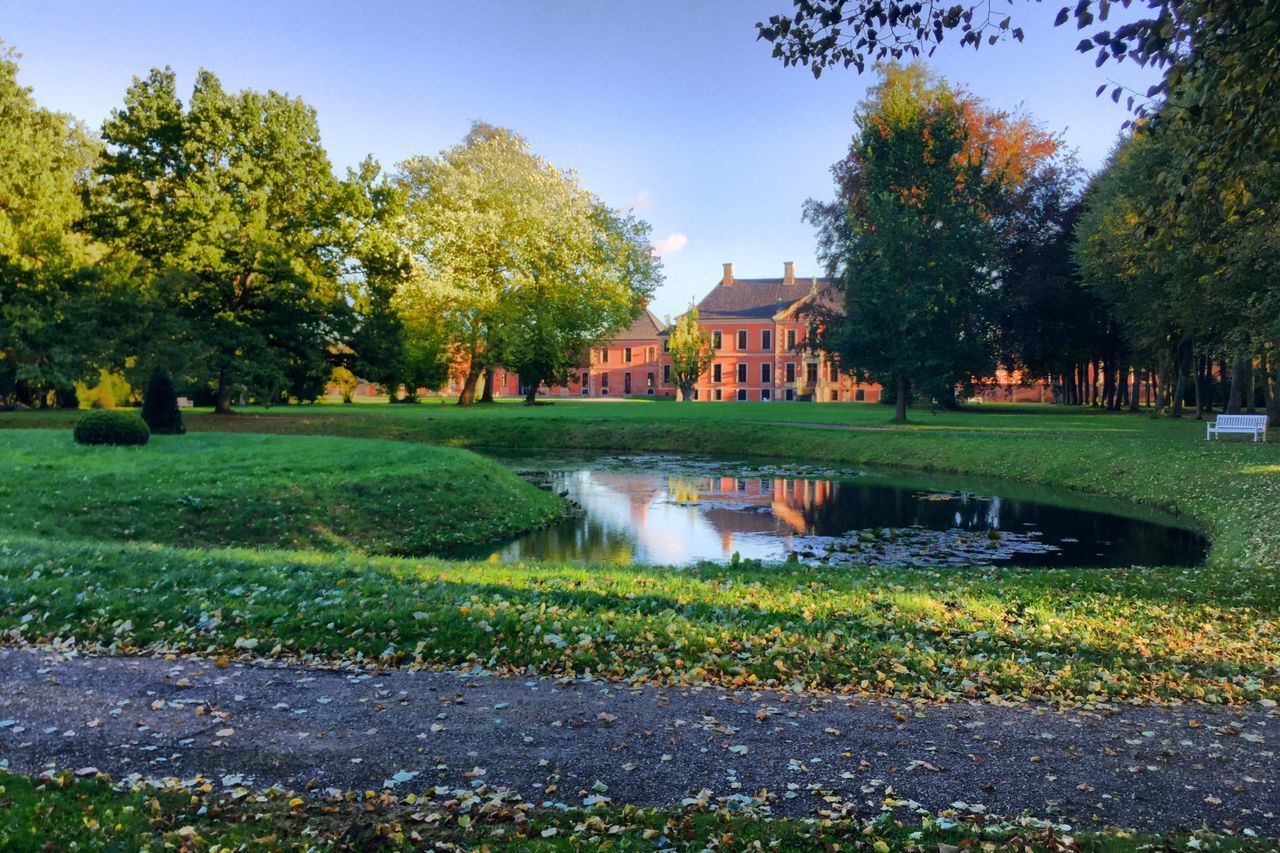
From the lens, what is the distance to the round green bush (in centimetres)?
1850

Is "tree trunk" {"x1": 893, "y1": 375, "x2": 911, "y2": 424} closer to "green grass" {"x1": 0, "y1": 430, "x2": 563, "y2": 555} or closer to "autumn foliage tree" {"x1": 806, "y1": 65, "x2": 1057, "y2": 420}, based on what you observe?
"autumn foliage tree" {"x1": 806, "y1": 65, "x2": 1057, "y2": 420}

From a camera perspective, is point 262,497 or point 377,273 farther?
point 377,273

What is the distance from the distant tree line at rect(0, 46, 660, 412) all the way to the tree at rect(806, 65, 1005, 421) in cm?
1558

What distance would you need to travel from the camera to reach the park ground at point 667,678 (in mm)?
3809

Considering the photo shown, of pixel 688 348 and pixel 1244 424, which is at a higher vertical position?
pixel 688 348

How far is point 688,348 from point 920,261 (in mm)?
35619

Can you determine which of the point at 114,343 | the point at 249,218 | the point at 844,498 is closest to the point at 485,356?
the point at 249,218

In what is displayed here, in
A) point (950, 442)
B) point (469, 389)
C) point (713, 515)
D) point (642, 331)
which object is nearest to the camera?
point (713, 515)

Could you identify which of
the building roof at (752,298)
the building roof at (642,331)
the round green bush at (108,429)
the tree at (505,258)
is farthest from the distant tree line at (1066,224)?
the building roof at (642,331)

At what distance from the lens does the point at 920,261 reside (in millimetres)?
31922

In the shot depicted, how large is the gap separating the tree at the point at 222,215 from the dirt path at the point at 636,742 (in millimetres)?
28975

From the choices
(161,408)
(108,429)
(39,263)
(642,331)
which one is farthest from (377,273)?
(642,331)

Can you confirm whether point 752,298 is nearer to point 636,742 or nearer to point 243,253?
point 243,253

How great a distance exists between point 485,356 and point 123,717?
3745cm
